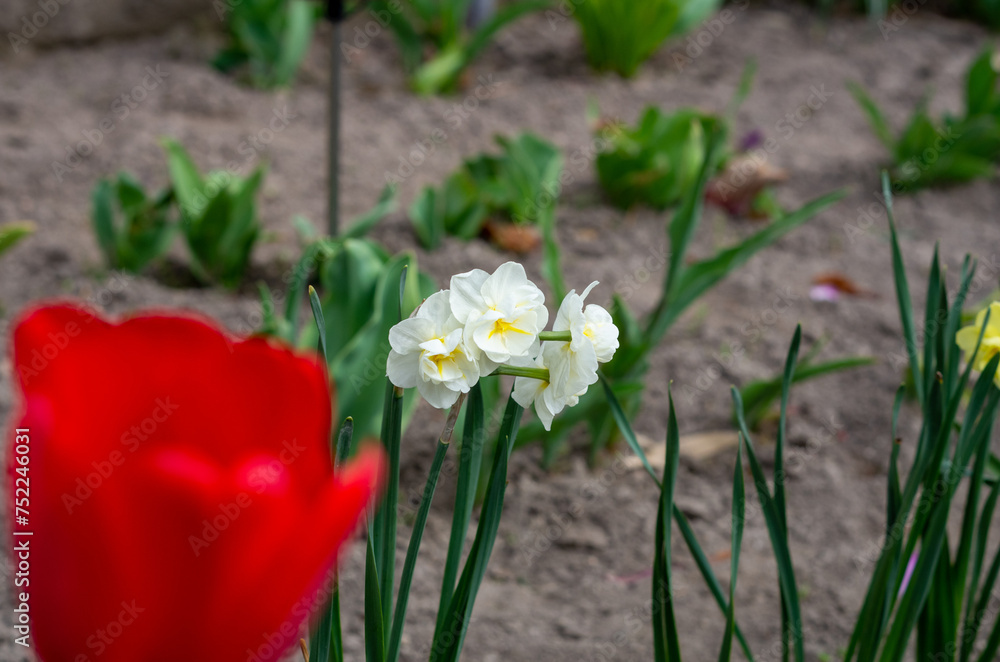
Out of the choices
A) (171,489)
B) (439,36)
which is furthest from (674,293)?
(439,36)

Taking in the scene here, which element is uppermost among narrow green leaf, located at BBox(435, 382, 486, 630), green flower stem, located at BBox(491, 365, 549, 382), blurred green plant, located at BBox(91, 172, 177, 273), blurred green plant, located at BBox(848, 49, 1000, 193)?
green flower stem, located at BBox(491, 365, 549, 382)

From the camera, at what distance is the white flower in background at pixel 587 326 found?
51 cm

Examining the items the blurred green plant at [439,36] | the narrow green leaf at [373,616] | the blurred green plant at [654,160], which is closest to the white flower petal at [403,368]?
the narrow green leaf at [373,616]

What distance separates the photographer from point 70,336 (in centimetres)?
27

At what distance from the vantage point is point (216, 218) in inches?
73.6

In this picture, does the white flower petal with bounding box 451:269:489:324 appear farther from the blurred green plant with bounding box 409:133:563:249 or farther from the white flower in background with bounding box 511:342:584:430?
the blurred green plant with bounding box 409:133:563:249

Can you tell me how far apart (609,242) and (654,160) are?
0.27m

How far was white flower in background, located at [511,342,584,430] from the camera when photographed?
20.5 inches

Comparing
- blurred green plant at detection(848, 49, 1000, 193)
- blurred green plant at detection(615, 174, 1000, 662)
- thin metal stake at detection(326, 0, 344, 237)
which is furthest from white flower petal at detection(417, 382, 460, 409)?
blurred green plant at detection(848, 49, 1000, 193)

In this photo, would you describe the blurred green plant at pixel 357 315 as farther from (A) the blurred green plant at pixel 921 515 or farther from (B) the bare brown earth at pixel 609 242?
(A) the blurred green plant at pixel 921 515

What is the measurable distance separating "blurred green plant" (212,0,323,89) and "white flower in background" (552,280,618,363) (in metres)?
2.52

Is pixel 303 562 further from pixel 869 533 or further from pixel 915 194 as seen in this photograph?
pixel 915 194

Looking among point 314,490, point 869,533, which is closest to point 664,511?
point 314,490

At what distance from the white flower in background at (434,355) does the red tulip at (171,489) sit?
8.9 inches
